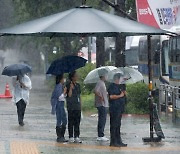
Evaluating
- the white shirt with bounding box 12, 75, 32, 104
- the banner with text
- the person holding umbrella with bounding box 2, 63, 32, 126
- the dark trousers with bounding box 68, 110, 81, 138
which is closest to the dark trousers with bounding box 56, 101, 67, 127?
the dark trousers with bounding box 68, 110, 81, 138

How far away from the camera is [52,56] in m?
48.4

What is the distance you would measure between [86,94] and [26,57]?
62767 millimetres

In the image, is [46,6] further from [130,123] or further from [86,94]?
[130,123]

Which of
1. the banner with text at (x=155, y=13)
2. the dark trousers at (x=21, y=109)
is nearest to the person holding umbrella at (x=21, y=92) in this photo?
the dark trousers at (x=21, y=109)

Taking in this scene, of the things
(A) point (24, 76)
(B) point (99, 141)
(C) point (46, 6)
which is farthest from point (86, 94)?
(B) point (99, 141)

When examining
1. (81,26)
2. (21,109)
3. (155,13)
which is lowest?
(21,109)

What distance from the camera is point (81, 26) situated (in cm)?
1502

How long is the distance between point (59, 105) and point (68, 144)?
3.21 feet

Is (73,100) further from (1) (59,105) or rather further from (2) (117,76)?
(2) (117,76)

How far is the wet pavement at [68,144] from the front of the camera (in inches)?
580

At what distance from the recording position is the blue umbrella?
1591 centimetres

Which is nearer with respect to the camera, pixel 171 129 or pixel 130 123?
pixel 171 129

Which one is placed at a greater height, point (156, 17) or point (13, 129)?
point (156, 17)

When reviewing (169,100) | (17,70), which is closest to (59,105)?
(17,70)
